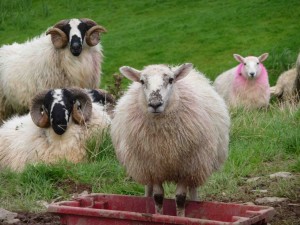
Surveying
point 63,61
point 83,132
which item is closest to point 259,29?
point 63,61

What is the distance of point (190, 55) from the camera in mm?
24953

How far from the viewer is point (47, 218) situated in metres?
7.56

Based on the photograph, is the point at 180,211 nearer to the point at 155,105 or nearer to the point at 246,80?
the point at 155,105

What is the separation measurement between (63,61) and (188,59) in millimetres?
12341

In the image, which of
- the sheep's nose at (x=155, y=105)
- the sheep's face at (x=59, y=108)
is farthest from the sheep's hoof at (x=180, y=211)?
the sheep's face at (x=59, y=108)

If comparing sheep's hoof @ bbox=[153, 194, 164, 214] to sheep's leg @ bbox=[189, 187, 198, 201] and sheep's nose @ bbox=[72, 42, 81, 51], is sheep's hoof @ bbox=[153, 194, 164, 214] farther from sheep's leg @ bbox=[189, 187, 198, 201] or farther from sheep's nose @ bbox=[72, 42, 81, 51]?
sheep's nose @ bbox=[72, 42, 81, 51]

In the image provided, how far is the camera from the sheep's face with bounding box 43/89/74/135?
10289mm

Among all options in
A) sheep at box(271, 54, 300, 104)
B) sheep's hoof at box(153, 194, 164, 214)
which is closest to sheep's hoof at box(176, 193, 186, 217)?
sheep's hoof at box(153, 194, 164, 214)

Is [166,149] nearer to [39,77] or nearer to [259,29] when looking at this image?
[39,77]

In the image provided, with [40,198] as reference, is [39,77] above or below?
above

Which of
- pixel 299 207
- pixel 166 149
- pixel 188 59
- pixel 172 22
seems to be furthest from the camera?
pixel 172 22

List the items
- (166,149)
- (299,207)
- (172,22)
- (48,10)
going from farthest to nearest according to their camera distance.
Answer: (48,10) → (172,22) → (299,207) → (166,149)

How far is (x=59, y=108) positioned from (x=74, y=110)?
0.20 metres

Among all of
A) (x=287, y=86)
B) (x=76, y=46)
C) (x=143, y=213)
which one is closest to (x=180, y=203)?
(x=143, y=213)
